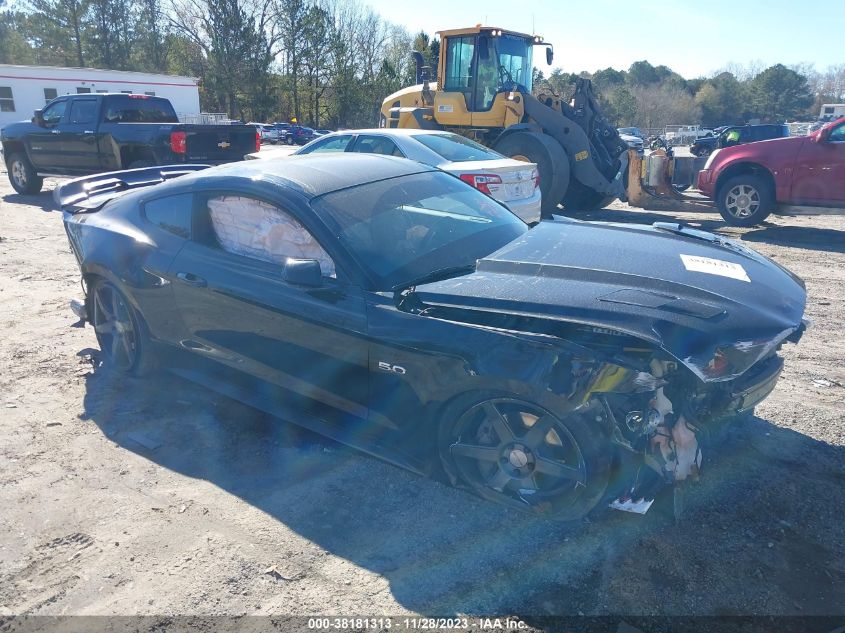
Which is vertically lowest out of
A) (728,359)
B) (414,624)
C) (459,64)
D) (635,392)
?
(414,624)

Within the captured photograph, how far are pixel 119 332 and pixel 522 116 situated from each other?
29.8 ft

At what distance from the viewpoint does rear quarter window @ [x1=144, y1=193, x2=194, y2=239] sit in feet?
13.9

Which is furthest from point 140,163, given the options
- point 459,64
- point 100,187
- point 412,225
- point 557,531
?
point 557,531

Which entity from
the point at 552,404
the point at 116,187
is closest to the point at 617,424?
the point at 552,404

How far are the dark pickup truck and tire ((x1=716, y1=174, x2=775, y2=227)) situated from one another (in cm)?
872

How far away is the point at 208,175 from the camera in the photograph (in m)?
4.23

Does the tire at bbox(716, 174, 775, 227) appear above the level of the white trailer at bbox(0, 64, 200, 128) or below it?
below

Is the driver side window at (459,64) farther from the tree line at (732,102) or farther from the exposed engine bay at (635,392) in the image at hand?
the tree line at (732,102)

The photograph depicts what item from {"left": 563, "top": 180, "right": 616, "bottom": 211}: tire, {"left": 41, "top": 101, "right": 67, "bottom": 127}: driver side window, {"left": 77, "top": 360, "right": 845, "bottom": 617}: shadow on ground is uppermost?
{"left": 41, "top": 101, "right": 67, "bottom": 127}: driver side window

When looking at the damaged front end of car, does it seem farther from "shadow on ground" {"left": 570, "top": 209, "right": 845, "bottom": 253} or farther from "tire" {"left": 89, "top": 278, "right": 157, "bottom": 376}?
"shadow on ground" {"left": 570, "top": 209, "right": 845, "bottom": 253}

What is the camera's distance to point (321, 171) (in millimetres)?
3994

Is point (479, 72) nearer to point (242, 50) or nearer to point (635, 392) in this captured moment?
point (635, 392)

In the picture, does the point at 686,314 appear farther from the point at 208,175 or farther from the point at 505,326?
the point at 208,175

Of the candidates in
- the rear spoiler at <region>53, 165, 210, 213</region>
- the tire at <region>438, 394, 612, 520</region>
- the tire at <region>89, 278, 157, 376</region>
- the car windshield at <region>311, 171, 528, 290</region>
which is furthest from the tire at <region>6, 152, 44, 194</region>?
the tire at <region>438, 394, 612, 520</region>
